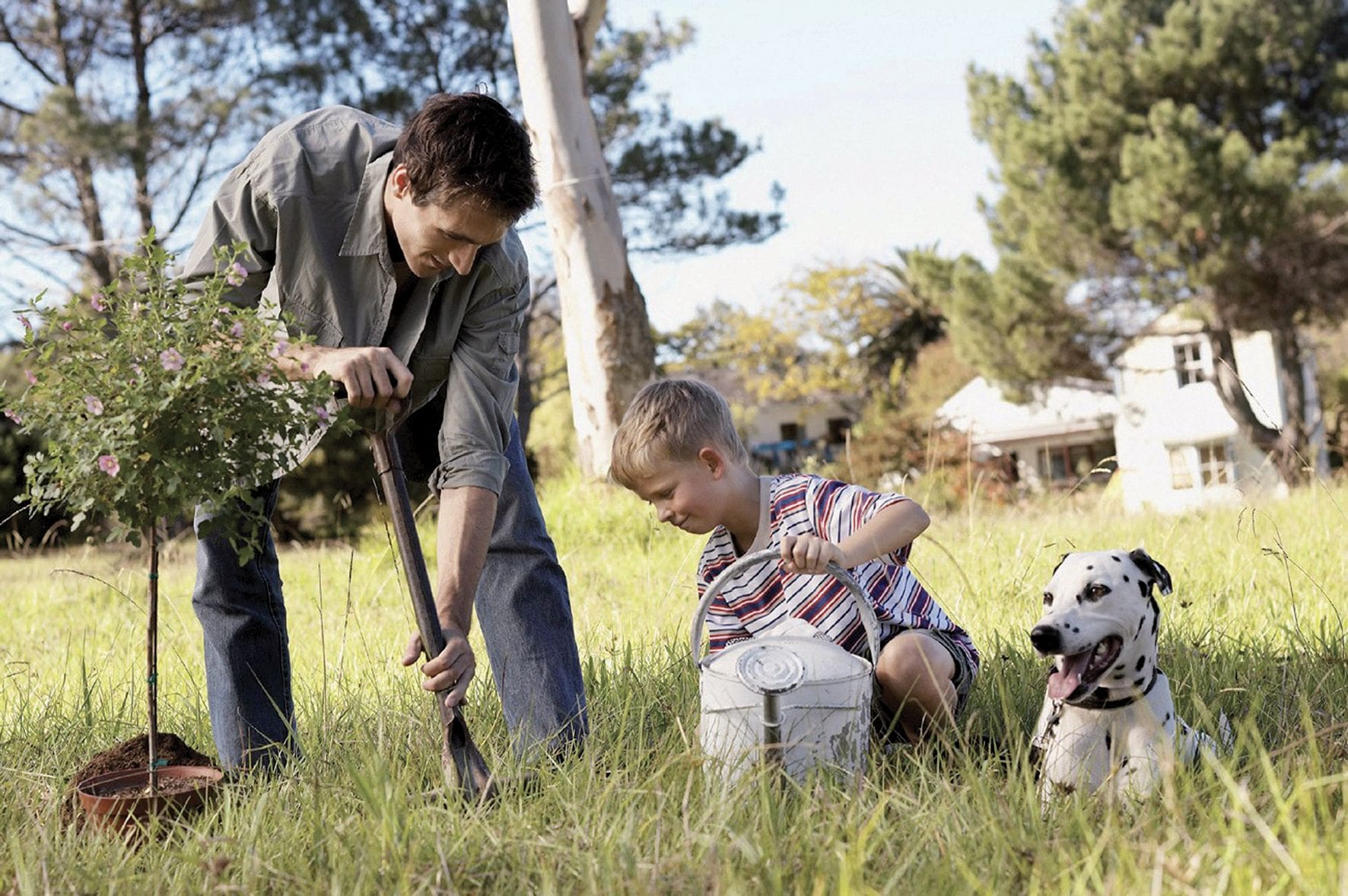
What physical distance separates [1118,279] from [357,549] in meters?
14.2

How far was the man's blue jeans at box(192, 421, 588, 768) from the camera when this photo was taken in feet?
8.90

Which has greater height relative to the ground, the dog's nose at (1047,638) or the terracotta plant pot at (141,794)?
the dog's nose at (1047,638)

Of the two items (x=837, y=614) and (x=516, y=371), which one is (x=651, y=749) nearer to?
(x=837, y=614)

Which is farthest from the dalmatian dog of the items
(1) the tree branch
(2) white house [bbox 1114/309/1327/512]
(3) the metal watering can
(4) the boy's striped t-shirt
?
(2) white house [bbox 1114/309/1327/512]

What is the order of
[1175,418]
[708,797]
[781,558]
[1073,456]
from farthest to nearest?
[1073,456] → [1175,418] → [781,558] → [708,797]

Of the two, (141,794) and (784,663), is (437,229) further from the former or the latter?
(141,794)

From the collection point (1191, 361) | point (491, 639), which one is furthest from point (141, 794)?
point (1191, 361)

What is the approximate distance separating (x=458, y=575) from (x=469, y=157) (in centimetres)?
82

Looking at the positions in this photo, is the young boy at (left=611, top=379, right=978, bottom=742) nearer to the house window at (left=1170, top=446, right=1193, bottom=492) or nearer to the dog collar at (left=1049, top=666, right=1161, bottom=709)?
the dog collar at (left=1049, top=666, right=1161, bottom=709)

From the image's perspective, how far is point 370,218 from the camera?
2.63m

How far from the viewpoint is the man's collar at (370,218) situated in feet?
8.57

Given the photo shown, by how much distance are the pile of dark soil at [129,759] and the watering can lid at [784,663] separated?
3.62ft

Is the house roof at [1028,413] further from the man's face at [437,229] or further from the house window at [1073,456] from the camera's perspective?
the man's face at [437,229]

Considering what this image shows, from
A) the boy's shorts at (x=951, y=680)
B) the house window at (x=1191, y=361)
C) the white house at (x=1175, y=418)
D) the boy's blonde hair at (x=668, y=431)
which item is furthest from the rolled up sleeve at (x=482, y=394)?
the white house at (x=1175, y=418)
